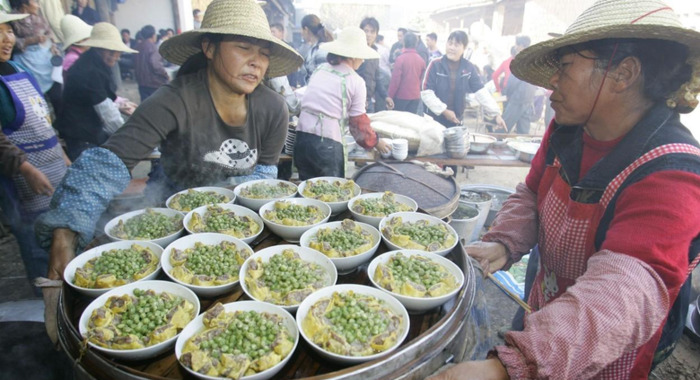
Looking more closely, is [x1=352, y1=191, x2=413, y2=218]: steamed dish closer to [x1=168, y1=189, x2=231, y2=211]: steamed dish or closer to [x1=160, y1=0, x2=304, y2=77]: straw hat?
[x1=168, y1=189, x2=231, y2=211]: steamed dish

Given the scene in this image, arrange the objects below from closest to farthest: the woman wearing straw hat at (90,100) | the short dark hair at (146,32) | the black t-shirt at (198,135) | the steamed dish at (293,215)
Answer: the steamed dish at (293,215)
the black t-shirt at (198,135)
the woman wearing straw hat at (90,100)
the short dark hair at (146,32)

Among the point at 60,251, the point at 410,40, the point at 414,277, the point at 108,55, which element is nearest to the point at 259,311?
the point at 414,277

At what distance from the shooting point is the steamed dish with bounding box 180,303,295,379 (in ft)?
4.76

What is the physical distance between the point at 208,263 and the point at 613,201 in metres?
2.06

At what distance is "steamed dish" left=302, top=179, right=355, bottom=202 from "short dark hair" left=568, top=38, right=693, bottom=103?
1940mm

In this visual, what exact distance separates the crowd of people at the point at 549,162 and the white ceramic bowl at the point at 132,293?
12.7 inches

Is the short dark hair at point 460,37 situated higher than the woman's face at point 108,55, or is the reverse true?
the short dark hair at point 460,37

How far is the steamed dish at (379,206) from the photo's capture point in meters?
2.78

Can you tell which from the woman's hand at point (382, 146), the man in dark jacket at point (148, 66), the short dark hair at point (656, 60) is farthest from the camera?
the man in dark jacket at point (148, 66)

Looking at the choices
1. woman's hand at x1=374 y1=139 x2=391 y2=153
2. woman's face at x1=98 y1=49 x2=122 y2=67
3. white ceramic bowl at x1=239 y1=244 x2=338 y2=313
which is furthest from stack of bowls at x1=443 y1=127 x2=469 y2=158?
woman's face at x1=98 y1=49 x2=122 y2=67

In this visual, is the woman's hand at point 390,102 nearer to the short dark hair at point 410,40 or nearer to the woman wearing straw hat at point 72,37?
the short dark hair at point 410,40

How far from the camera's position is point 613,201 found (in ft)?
5.66

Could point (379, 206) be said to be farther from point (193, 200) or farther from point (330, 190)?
point (193, 200)

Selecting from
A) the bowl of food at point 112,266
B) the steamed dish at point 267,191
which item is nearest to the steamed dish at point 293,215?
the steamed dish at point 267,191
